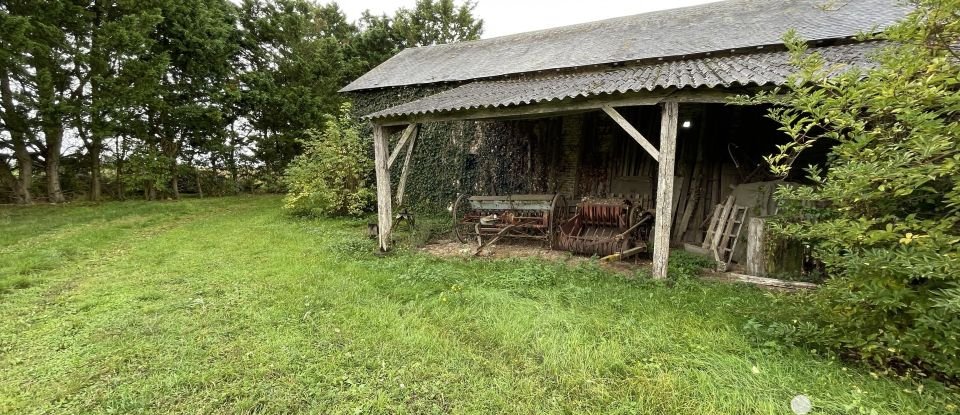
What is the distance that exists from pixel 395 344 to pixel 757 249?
4.58 metres

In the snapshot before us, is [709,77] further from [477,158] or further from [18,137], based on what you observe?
[18,137]

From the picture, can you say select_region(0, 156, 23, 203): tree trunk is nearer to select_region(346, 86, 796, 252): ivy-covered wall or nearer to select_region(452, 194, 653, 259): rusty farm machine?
select_region(346, 86, 796, 252): ivy-covered wall

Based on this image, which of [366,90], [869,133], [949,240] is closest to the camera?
[949,240]

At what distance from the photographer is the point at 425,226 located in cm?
787

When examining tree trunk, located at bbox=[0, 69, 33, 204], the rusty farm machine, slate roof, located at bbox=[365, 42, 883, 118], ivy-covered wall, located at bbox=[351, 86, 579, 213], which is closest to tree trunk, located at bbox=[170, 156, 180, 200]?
tree trunk, located at bbox=[0, 69, 33, 204]

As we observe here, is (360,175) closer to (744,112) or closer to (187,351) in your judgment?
(187,351)

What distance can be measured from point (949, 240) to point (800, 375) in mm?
1127

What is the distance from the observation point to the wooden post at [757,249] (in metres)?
4.75

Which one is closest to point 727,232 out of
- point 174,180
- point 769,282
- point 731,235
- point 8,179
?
point 731,235

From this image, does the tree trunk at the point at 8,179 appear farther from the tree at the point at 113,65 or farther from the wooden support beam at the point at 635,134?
the wooden support beam at the point at 635,134

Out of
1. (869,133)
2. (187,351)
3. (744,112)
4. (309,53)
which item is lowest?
(187,351)

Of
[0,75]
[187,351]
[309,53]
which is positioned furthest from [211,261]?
[309,53]

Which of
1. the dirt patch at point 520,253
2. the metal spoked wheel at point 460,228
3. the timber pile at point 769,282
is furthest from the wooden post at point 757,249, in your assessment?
the metal spoked wheel at point 460,228

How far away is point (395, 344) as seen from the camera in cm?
317
